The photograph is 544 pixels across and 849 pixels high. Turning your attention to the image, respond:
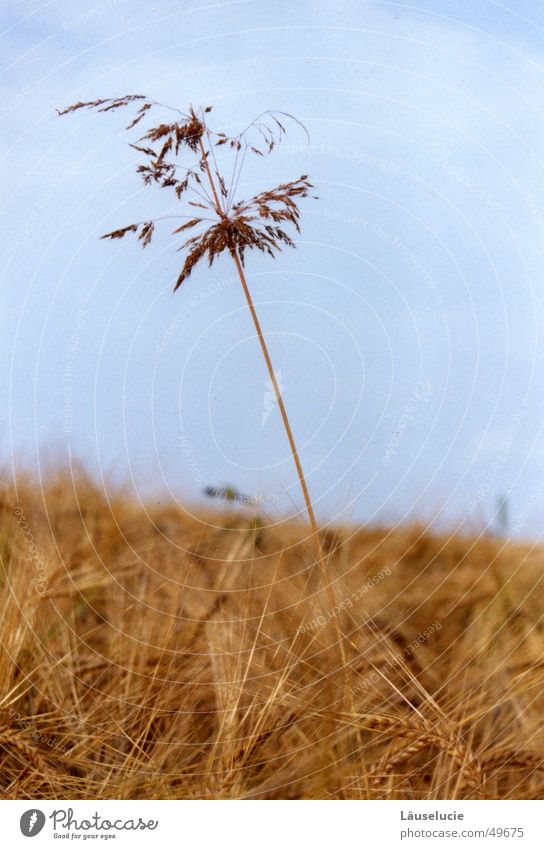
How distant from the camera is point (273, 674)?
244 cm

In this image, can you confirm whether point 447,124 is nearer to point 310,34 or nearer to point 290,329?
point 310,34

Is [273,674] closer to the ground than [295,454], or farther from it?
closer to the ground

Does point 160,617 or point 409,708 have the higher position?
point 160,617

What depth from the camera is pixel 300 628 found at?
244 cm

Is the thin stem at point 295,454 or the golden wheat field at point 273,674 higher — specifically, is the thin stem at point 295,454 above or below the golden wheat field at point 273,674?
above

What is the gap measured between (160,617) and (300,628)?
0.39 m

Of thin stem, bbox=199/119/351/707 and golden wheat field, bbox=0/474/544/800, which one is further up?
thin stem, bbox=199/119/351/707

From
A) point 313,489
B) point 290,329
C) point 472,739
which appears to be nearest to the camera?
point 472,739

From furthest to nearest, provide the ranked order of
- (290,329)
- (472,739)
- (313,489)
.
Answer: (290,329)
(313,489)
(472,739)

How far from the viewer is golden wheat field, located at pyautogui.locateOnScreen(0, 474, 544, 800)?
2.41 metres

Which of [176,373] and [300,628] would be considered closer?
[300,628]

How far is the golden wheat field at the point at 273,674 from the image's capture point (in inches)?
95.0
